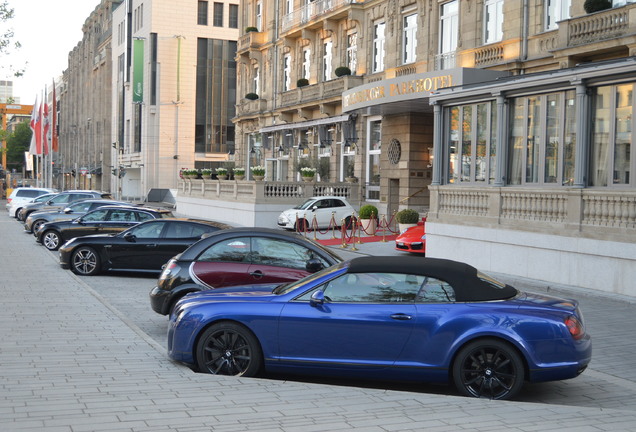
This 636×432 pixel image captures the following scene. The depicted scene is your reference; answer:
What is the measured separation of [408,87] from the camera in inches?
1102

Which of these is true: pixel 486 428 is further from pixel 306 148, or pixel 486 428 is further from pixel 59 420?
pixel 306 148

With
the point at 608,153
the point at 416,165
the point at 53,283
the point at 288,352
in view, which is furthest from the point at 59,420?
the point at 416,165

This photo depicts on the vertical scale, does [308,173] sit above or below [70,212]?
above

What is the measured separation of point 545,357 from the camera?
25.6 feet

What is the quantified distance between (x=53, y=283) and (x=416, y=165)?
19.7 metres

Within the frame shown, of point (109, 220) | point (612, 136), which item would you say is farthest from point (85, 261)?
point (612, 136)

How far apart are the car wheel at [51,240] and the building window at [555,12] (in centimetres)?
1716

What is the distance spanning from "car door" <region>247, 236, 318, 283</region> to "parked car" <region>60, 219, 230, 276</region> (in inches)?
215

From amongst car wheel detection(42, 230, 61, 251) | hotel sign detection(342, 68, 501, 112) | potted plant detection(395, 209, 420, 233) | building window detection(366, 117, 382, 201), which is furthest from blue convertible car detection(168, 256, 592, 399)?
building window detection(366, 117, 382, 201)

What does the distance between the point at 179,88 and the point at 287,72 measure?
31.3 meters

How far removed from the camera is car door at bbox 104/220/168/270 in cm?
1739

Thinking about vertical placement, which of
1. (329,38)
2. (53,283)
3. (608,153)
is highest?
(329,38)

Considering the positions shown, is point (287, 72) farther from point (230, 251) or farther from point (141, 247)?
point (230, 251)

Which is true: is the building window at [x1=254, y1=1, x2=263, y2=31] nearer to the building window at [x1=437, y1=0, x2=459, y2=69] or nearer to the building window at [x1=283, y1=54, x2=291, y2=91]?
the building window at [x1=283, y1=54, x2=291, y2=91]
